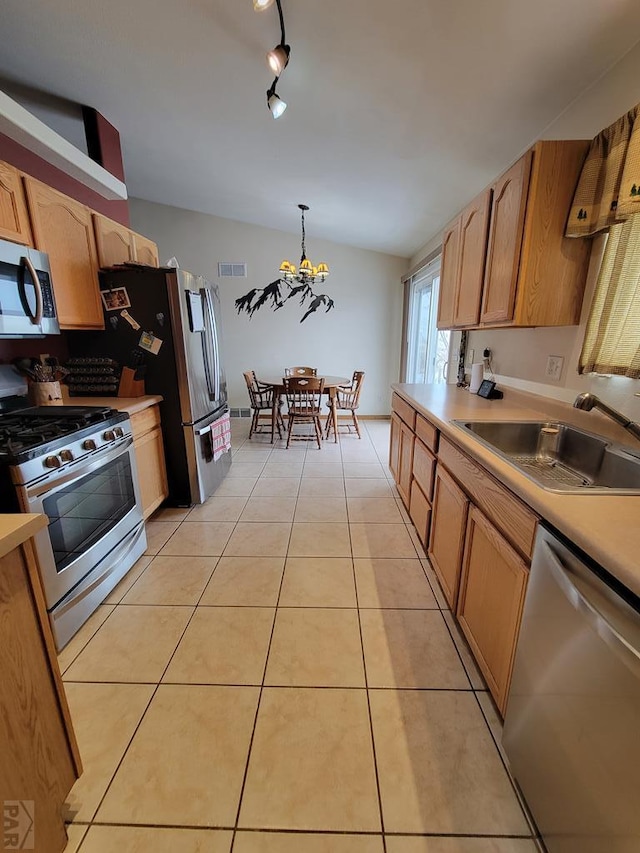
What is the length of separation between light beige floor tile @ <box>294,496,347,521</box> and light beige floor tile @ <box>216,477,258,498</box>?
1.64 feet

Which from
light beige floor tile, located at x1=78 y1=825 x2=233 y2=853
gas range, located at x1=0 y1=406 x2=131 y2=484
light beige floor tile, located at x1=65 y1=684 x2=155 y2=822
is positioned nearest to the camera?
light beige floor tile, located at x1=78 y1=825 x2=233 y2=853

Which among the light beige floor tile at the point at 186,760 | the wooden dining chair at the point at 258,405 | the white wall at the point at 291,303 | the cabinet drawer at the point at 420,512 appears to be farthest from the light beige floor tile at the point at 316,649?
the white wall at the point at 291,303

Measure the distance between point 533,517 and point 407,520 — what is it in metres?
1.65

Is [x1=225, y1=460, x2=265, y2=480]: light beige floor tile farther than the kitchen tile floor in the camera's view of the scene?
Yes

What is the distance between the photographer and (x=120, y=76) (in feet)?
7.16

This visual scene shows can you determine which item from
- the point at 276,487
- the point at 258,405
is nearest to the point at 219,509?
the point at 276,487

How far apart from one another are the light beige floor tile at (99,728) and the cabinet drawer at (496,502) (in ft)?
4.63

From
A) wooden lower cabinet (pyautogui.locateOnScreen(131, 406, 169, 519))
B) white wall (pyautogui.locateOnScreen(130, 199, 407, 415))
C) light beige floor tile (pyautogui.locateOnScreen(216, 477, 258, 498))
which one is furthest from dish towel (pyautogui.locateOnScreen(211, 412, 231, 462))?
white wall (pyautogui.locateOnScreen(130, 199, 407, 415))

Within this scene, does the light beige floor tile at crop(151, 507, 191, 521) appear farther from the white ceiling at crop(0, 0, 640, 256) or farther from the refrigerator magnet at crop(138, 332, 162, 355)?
the white ceiling at crop(0, 0, 640, 256)

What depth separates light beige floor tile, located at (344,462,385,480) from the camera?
3398 mm

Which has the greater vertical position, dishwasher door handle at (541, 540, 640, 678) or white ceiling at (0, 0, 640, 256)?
white ceiling at (0, 0, 640, 256)

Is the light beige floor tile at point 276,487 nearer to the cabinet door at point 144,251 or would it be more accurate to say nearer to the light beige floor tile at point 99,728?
the light beige floor tile at point 99,728

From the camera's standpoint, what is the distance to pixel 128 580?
197 cm

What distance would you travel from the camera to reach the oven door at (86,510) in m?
1.44
